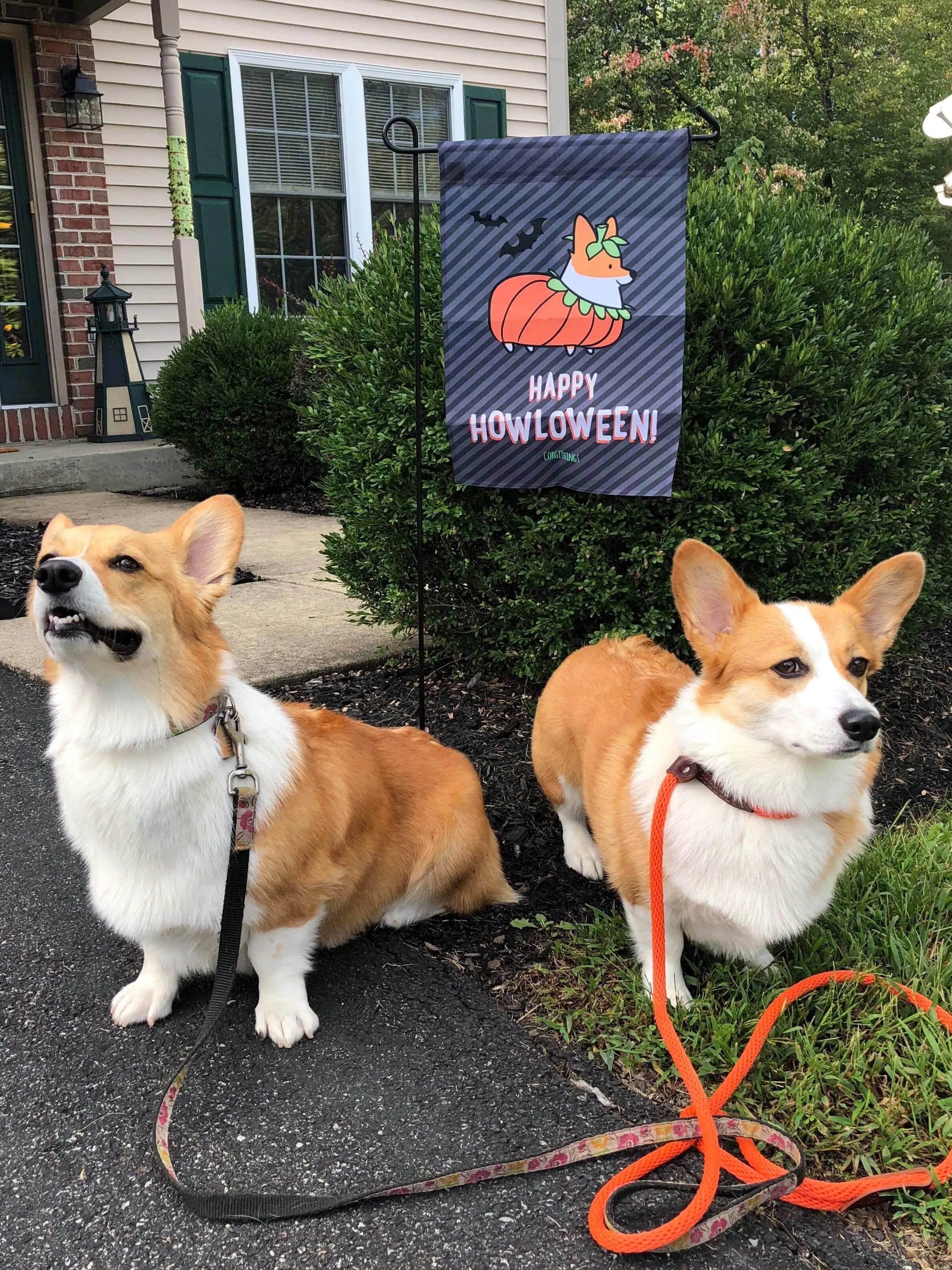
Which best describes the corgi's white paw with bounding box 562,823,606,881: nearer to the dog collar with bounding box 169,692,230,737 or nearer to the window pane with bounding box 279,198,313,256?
the dog collar with bounding box 169,692,230,737

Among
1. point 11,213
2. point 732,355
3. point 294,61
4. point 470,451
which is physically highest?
point 294,61

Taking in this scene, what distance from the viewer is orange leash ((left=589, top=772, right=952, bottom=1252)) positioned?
1.86 metres

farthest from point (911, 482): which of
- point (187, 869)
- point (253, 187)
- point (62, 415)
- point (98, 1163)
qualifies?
point (253, 187)

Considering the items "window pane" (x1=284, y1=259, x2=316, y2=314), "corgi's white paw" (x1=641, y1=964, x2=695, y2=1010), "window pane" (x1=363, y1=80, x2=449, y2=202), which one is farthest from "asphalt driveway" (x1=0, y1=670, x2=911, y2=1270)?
"window pane" (x1=363, y1=80, x2=449, y2=202)

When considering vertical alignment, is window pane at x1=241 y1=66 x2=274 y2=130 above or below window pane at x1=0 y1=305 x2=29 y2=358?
above

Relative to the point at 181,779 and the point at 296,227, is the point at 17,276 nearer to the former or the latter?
the point at 296,227

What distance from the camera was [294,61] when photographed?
1101 cm

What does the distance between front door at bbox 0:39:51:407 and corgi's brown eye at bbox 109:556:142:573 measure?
8.74m

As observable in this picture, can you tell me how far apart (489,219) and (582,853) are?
7.57 feet

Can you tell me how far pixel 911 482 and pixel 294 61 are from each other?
9807 millimetres

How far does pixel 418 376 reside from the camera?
146 inches

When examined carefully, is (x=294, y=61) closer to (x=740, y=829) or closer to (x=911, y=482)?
(x=911, y=482)

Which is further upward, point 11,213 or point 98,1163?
point 11,213

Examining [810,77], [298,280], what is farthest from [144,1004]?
[810,77]
